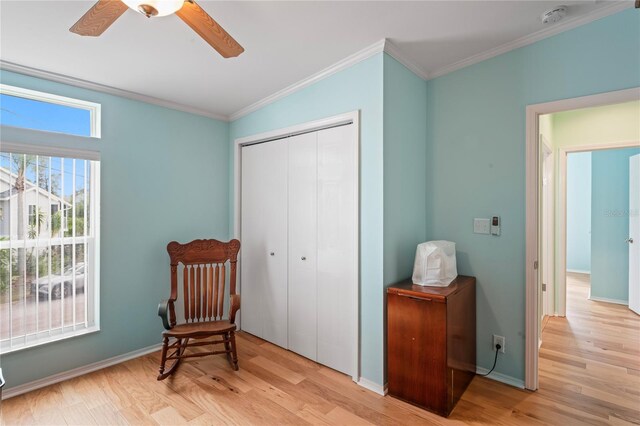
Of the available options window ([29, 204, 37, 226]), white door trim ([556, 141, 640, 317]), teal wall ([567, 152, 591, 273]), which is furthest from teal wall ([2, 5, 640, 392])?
teal wall ([567, 152, 591, 273])

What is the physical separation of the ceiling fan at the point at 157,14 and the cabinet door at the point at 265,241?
4.90 ft

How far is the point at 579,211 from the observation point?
596 centimetres

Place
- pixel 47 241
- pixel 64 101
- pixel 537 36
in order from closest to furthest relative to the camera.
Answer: pixel 537 36
pixel 47 241
pixel 64 101

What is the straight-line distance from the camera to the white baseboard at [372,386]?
2.23 meters

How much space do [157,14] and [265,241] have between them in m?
2.22

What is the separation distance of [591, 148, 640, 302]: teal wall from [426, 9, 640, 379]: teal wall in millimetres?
3120

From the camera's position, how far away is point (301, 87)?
2840 mm

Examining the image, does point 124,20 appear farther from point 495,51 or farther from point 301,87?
point 495,51

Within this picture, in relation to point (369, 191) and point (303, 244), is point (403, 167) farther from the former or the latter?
point (303, 244)

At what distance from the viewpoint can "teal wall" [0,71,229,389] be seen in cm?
254

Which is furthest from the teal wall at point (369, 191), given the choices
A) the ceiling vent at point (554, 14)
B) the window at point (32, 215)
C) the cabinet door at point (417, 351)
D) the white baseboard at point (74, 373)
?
the window at point (32, 215)

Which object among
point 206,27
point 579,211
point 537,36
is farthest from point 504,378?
point 579,211

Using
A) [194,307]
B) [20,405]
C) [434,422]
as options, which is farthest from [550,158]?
[20,405]

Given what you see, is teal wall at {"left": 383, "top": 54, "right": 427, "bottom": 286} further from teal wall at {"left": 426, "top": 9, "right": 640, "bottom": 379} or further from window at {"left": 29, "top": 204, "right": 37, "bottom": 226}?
window at {"left": 29, "top": 204, "right": 37, "bottom": 226}
